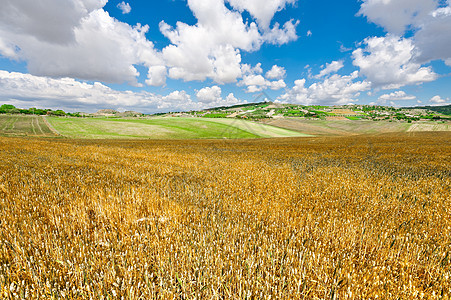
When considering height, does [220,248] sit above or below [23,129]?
above

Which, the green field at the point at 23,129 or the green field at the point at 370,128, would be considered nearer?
the green field at the point at 23,129

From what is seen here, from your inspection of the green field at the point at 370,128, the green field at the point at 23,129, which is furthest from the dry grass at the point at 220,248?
the green field at the point at 370,128

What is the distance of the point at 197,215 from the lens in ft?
11.3

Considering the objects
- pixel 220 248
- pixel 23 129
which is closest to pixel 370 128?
pixel 220 248

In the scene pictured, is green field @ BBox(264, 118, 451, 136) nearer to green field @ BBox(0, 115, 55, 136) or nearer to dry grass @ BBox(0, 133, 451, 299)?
dry grass @ BBox(0, 133, 451, 299)

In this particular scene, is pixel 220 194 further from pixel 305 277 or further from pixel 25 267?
pixel 25 267

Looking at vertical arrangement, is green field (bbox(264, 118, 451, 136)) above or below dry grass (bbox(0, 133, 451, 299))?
above

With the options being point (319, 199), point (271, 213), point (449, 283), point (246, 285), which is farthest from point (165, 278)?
point (319, 199)

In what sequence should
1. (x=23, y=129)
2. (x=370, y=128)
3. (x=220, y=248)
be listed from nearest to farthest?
(x=220, y=248)
(x=23, y=129)
(x=370, y=128)

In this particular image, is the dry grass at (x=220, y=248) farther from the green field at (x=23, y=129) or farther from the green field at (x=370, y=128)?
the green field at (x=370, y=128)

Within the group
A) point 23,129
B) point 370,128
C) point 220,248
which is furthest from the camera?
point 370,128

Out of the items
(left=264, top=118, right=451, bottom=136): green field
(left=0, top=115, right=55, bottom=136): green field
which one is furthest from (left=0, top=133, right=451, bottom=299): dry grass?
(left=264, top=118, right=451, bottom=136): green field

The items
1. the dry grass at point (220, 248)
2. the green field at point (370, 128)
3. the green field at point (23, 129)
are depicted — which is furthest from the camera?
the green field at point (370, 128)

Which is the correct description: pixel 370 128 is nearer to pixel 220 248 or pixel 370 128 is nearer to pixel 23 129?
pixel 220 248
